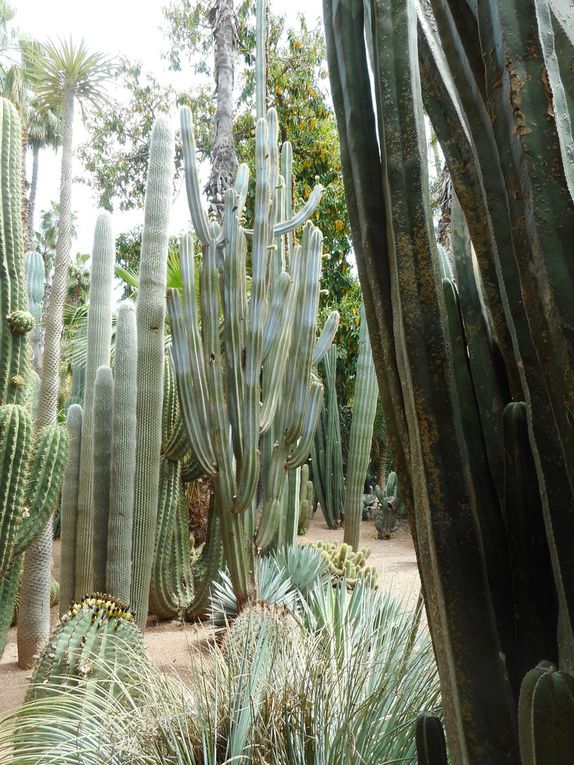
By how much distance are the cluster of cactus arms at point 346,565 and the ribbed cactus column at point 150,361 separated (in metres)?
1.49

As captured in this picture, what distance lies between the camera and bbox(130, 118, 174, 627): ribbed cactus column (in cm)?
484

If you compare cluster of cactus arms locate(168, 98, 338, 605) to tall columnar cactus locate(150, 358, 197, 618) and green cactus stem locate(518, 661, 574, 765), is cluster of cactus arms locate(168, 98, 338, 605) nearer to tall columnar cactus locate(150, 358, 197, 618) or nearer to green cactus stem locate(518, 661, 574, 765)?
tall columnar cactus locate(150, 358, 197, 618)

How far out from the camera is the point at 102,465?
489 cm

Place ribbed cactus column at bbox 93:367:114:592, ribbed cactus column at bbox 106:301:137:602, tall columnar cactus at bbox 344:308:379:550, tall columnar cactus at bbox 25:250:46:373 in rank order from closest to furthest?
ribbed cactus column at bbox 106:301:137:602 < ribbed cactus column at bbox 93:367:114:592 < tall columnar cactus at bbox 344:308:379:550 < tall columnar cactus at bbox 25:250:46:373

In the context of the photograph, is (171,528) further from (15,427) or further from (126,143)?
(126,143)

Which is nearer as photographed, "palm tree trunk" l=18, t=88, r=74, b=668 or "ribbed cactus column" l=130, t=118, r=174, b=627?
"ribbed cactus column" l=130, t=118, r=174, b=627

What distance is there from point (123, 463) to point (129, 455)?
68 millimetres

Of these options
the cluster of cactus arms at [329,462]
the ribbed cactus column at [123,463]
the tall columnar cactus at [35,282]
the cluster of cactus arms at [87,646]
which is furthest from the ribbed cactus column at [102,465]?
the cluster of cactus arms at [329,462]

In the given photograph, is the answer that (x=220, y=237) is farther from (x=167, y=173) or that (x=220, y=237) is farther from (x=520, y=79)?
(x=520, y=79)

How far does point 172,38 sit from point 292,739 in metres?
16.8

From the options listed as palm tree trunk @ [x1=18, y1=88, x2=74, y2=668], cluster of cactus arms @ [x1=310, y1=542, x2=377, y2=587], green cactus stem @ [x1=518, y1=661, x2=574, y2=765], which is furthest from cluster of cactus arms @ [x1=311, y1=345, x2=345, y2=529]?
green cactus stem @ [x1=518, y1=661, x2=574, y2=765]

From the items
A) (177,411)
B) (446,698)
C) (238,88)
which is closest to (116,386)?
(177,411)

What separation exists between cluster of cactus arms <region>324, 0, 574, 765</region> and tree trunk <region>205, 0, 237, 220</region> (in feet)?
18.4

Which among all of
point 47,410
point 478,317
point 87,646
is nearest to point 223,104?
point 47,410
